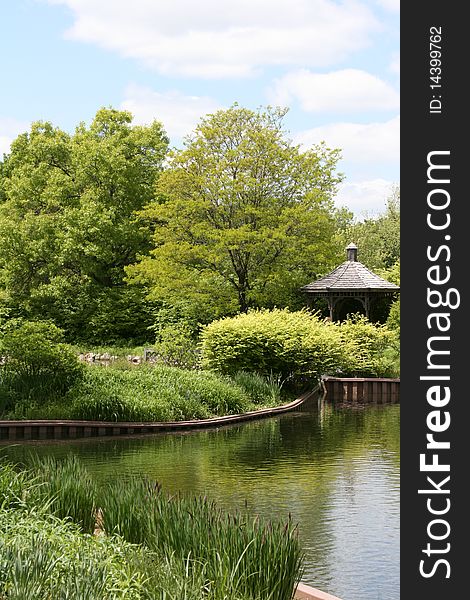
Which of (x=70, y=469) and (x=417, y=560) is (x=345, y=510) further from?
(x=417, y=560)

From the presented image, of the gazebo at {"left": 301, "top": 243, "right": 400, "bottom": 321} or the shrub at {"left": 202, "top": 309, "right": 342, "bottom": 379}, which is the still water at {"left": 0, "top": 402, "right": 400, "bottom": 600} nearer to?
the shrub at {"left": 202, "top": 309, "right": 342, "bottom": 379}

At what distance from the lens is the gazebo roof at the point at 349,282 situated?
27.0m

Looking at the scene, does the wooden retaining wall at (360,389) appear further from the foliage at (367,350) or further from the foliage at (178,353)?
the foliage at (178,353)

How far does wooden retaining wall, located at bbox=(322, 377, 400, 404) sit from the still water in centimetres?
408

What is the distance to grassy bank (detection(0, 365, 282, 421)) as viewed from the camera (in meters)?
15.5

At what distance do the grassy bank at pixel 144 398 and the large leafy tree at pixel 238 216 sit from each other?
26.4ft

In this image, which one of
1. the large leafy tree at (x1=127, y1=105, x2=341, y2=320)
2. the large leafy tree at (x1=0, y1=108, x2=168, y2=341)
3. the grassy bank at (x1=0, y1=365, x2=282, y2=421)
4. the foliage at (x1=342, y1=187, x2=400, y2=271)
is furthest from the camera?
the foliage at (x1=342, y1=187, x2=400, y2=271)

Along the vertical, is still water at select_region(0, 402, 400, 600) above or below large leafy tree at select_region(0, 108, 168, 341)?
below

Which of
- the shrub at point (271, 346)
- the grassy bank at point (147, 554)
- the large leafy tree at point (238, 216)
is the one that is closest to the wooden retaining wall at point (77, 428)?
the shrub at point (271, 346)

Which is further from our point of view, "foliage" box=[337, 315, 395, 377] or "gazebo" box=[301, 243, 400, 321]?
"gazebo" box=[301, 243, 400, 321]

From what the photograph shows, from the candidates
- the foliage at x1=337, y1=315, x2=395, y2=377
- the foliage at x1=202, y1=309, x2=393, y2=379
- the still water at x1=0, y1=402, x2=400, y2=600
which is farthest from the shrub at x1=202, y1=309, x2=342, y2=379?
the still water at x1=0, y1=402, x2=400, y2=600

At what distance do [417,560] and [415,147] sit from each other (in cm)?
247

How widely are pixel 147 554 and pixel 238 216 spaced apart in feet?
70.0

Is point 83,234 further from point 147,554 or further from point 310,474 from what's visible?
point 147,554
